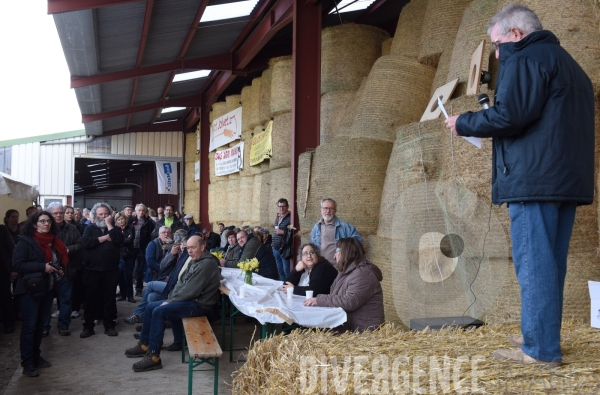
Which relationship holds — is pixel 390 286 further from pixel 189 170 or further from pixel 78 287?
pixel 189 170

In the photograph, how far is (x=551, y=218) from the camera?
2.26m

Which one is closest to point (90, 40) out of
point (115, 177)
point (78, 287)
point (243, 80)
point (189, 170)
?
point (78, 287)

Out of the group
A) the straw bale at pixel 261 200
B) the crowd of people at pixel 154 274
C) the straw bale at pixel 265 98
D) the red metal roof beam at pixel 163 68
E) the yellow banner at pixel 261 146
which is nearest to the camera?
the crowd of people at pixel 154 274

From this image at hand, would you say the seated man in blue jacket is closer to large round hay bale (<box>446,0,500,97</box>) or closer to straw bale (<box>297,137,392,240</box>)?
straw bale (<box>297,137,392,240</box>)

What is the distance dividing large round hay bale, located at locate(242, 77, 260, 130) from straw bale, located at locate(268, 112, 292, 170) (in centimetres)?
200

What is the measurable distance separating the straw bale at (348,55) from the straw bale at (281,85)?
1.70 m

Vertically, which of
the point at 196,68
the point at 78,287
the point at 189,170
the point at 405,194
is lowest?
the point at 78,287

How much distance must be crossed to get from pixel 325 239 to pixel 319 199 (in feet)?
3.42

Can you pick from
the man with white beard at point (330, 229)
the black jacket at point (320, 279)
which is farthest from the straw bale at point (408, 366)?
the man with white beard at point (330, 229)

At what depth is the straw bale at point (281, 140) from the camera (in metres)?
10.6

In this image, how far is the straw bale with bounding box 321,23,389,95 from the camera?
8953mm

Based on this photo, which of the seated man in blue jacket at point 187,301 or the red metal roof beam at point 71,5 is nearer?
the seated man in blue jacket at point 187,301

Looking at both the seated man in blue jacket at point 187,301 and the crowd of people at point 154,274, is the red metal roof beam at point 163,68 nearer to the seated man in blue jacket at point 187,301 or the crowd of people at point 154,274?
the crowd of people at point 154,274

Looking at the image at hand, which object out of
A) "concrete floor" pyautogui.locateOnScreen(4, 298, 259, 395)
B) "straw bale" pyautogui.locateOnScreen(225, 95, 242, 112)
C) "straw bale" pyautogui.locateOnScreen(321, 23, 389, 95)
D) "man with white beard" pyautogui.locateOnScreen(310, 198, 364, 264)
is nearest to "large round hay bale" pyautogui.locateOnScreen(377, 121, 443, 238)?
"man with white beard" pyautogui.locateOnScreen(310, 198, 364, 264)
